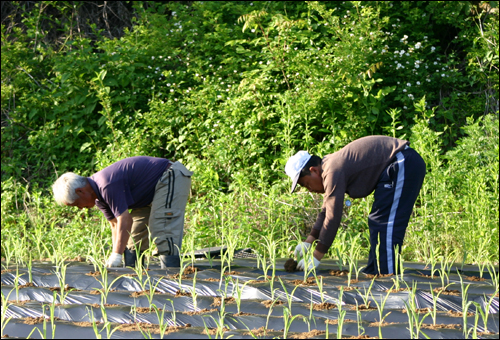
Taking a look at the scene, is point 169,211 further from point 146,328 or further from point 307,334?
point 307,334

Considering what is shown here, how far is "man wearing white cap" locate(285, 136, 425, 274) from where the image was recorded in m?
3.69

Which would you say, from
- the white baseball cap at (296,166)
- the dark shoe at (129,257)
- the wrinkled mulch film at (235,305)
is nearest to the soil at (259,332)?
the wrinkled mulch film at (235,305)

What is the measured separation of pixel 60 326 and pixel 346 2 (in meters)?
6.74

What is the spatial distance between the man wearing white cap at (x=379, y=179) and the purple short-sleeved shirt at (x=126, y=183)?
49.6 inches

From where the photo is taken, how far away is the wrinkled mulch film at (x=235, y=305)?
2.64 metres

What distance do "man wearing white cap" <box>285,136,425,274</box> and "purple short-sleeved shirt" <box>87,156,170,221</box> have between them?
4.13ft

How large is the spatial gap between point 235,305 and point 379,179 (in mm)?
1428

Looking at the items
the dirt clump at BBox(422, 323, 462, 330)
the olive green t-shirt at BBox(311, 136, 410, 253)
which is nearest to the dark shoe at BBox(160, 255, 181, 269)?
the olive green t-shirt at BBox(311, 136, 410, 253)

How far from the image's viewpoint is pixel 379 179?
379 centimetres

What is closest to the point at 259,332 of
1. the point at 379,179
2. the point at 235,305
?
the point at 235,305

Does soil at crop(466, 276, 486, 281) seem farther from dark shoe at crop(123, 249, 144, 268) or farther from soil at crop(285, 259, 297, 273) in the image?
dark shoe at crop(123, 249, 144, 268)

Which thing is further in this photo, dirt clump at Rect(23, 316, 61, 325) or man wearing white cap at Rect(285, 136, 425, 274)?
man wearing white cap at Rect(285, 136, 425, 274)

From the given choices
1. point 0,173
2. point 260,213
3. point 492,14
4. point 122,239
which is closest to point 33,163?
point 0,173

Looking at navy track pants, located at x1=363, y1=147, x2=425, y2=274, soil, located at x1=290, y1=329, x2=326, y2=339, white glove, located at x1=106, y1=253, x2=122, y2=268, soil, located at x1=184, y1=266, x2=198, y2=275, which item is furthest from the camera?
white glove, located at x1=106, y1=253, x2=122, y2=268
